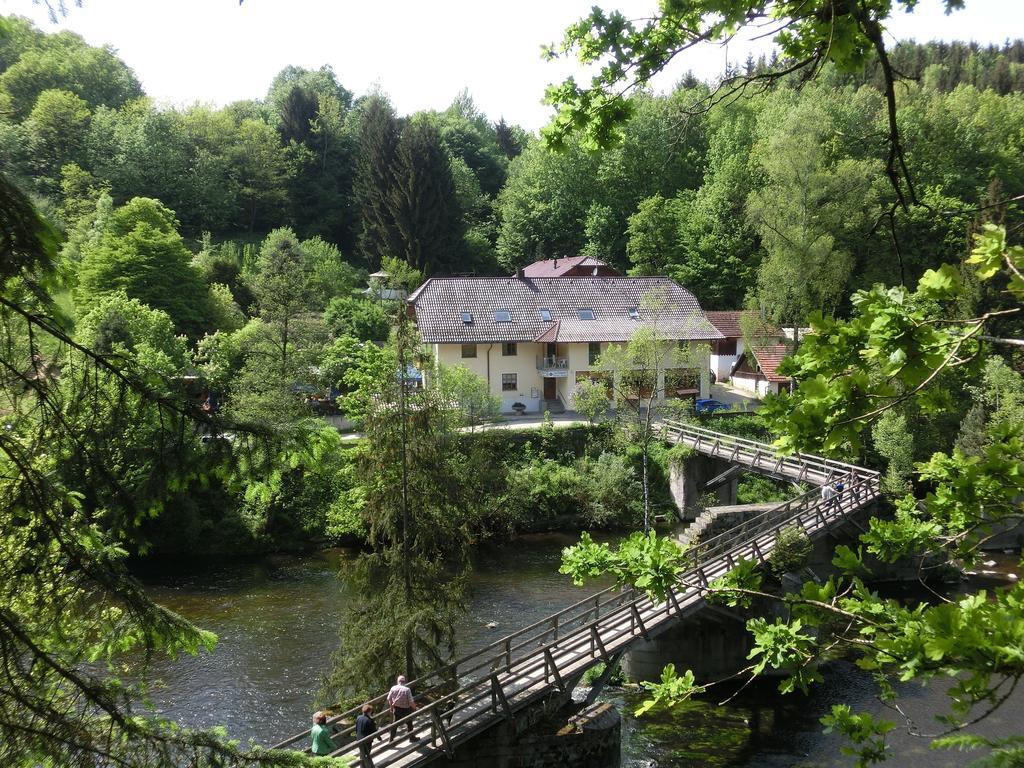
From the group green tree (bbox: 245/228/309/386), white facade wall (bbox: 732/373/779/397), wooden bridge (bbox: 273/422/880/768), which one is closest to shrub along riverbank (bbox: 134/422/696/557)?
green tree (bbox: 245/228/309/386)

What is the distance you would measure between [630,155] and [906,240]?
2123 centimetres

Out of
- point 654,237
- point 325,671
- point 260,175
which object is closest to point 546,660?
point 325,671

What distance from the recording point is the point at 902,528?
5.37m

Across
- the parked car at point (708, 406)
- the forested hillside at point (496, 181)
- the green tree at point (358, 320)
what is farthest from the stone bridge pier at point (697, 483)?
the green tree at point (358, 320)

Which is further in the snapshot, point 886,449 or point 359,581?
point 886,449

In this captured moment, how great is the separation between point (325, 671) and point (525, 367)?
78.5 feet

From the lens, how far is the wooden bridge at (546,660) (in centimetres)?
1330

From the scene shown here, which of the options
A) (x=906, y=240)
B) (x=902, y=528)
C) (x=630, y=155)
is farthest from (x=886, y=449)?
(x=630, y=155)

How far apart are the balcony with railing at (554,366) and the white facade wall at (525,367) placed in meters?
0.16

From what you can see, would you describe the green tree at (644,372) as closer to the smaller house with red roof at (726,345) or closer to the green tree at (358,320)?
the smaller house with red roof at (726,345)

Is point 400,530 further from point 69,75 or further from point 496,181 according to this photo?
point 496,181

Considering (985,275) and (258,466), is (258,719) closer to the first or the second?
(258,466)

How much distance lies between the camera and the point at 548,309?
42438 mm

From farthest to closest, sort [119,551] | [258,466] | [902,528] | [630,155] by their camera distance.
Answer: [630,155]
[119,551]
[258,466]
[902,528]
